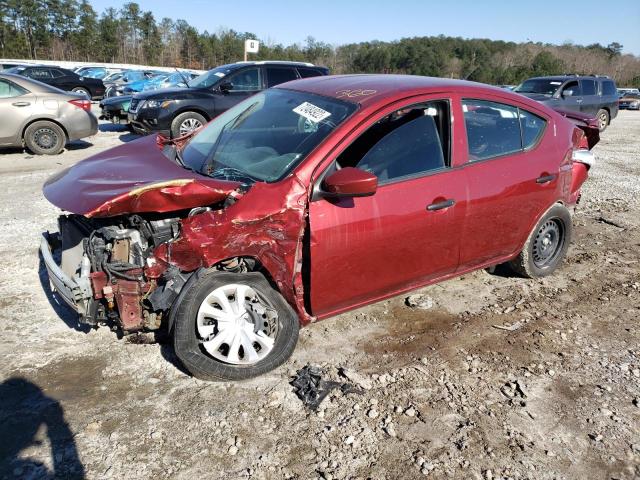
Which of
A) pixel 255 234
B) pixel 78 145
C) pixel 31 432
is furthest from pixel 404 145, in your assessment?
pixel 78 145

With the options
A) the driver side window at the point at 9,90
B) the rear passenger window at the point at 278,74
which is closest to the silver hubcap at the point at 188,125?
the rear passenger window at the point at 278,74

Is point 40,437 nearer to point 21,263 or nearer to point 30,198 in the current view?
point 21,263

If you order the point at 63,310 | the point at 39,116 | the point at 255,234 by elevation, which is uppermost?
the point at 39,116

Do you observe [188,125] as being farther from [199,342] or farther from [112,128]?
[199,342]

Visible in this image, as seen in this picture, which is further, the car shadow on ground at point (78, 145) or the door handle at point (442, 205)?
the car shadow on ground at point (78, 145)

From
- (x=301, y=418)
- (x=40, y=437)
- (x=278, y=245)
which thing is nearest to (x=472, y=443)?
(x=301, y=418)

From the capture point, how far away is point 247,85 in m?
10.7

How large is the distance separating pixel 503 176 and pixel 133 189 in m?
2.69

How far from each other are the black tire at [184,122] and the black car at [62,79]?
12.3 metres

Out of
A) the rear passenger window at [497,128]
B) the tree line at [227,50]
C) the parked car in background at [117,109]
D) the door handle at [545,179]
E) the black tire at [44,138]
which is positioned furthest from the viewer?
the tree line at [227,50]

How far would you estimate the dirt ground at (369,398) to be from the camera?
2529 millimetres

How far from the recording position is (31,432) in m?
2.63

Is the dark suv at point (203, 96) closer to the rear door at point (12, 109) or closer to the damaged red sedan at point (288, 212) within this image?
the rear door at point (12, 109)

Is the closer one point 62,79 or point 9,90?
point 9,90
